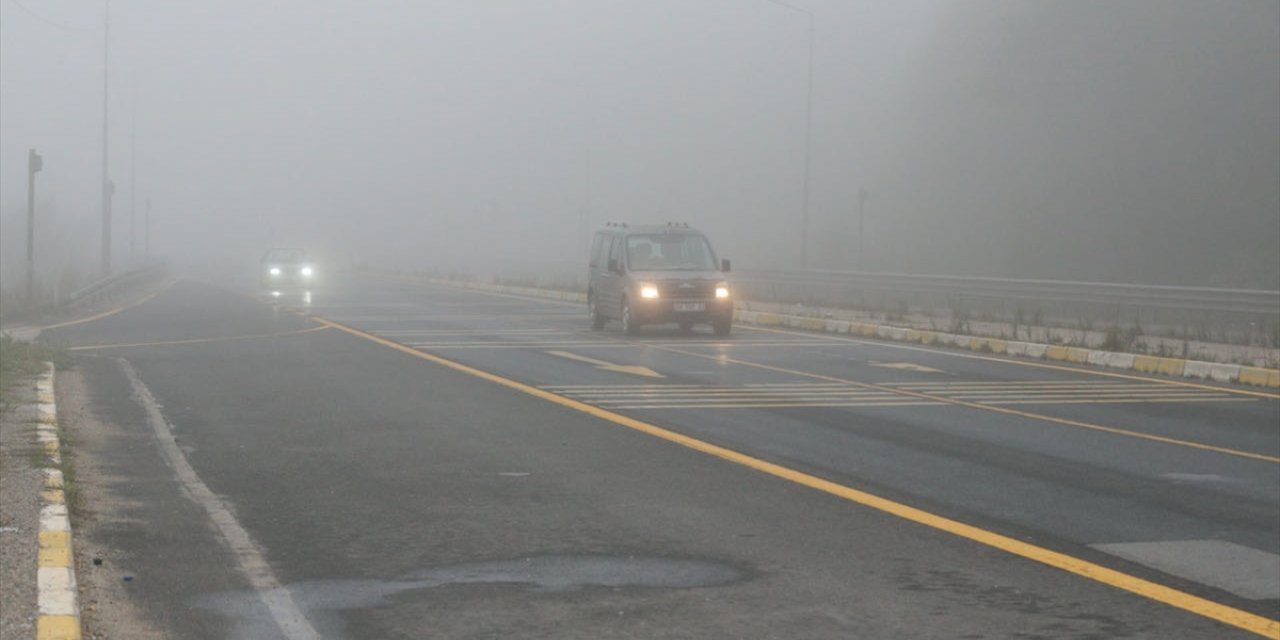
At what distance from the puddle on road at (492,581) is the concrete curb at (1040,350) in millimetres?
14127

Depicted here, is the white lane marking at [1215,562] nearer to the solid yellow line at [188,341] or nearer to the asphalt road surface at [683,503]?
the asphalt road surface at [683,503]

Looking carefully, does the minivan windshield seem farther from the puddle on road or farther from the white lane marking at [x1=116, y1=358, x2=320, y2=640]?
the puddle on road

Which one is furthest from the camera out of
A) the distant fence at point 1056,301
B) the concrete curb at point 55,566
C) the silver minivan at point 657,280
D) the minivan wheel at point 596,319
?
the minivan wheel at point 596,319

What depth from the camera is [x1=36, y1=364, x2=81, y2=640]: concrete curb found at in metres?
6.20

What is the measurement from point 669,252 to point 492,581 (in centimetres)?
2165

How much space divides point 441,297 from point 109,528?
134 ft

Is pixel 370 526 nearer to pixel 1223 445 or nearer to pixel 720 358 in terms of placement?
pixel 1223 445

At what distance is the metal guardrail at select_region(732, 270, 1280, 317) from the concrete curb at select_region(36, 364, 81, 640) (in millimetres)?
23860

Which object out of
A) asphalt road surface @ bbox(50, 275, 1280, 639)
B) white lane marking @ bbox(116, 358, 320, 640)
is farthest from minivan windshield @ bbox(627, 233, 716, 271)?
white lane marking @ bbox(116, 358, 320, 640)

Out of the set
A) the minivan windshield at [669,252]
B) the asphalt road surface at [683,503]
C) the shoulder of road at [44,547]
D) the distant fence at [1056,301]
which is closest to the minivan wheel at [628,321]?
the minivan windshield at [669,252]

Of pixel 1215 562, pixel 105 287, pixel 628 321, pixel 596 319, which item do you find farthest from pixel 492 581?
pixel 105 287

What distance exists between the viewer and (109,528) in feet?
29.2

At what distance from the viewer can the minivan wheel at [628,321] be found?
2802 centimetres

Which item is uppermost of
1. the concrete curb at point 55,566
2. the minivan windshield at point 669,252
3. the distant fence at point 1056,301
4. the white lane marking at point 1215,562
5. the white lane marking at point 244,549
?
the minivan windshield at point 669,252
